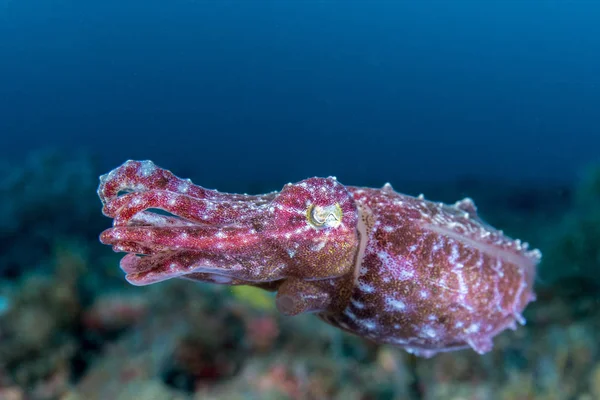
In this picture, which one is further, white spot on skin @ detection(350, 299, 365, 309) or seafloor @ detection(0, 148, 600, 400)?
seafloor @ detection(0, 148, 600, 400)

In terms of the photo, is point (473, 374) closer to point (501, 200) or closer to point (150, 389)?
point (150, 389)

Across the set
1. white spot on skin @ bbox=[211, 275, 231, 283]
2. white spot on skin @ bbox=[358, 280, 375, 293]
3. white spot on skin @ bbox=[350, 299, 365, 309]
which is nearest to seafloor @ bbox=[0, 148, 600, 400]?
white spot on skin @ bbox=[350, 299, 365, 309]

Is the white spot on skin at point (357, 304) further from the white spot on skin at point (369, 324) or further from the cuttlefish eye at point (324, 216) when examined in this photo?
the cuttlefish eye at point (324, 216)

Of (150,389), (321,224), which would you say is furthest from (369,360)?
(321,224)

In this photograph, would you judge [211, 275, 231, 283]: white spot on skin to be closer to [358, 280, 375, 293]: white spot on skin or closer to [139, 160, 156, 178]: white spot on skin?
[139, 160, 156, 178]: white spot on skin

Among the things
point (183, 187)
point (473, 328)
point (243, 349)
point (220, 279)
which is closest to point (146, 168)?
point (183, 187)

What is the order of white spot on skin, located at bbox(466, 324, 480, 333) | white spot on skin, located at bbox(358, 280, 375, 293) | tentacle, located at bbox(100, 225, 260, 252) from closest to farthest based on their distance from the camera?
tentacle, located at bbox(100, 225, 260, 252) → white spot on skin, located at bbox(358, 280, 375, 293) → white spot on skin, located at bbox(466, 324, 480, 333)

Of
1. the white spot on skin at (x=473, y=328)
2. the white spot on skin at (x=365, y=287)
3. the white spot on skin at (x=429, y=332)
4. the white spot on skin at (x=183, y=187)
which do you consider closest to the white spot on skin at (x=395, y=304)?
the white spot on skin at (x=365, y=287)

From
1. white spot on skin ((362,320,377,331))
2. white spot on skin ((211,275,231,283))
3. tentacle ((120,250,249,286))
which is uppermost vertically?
tentacle ((120,250,249,286))

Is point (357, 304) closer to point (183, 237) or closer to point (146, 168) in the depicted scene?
point (183, 237)
